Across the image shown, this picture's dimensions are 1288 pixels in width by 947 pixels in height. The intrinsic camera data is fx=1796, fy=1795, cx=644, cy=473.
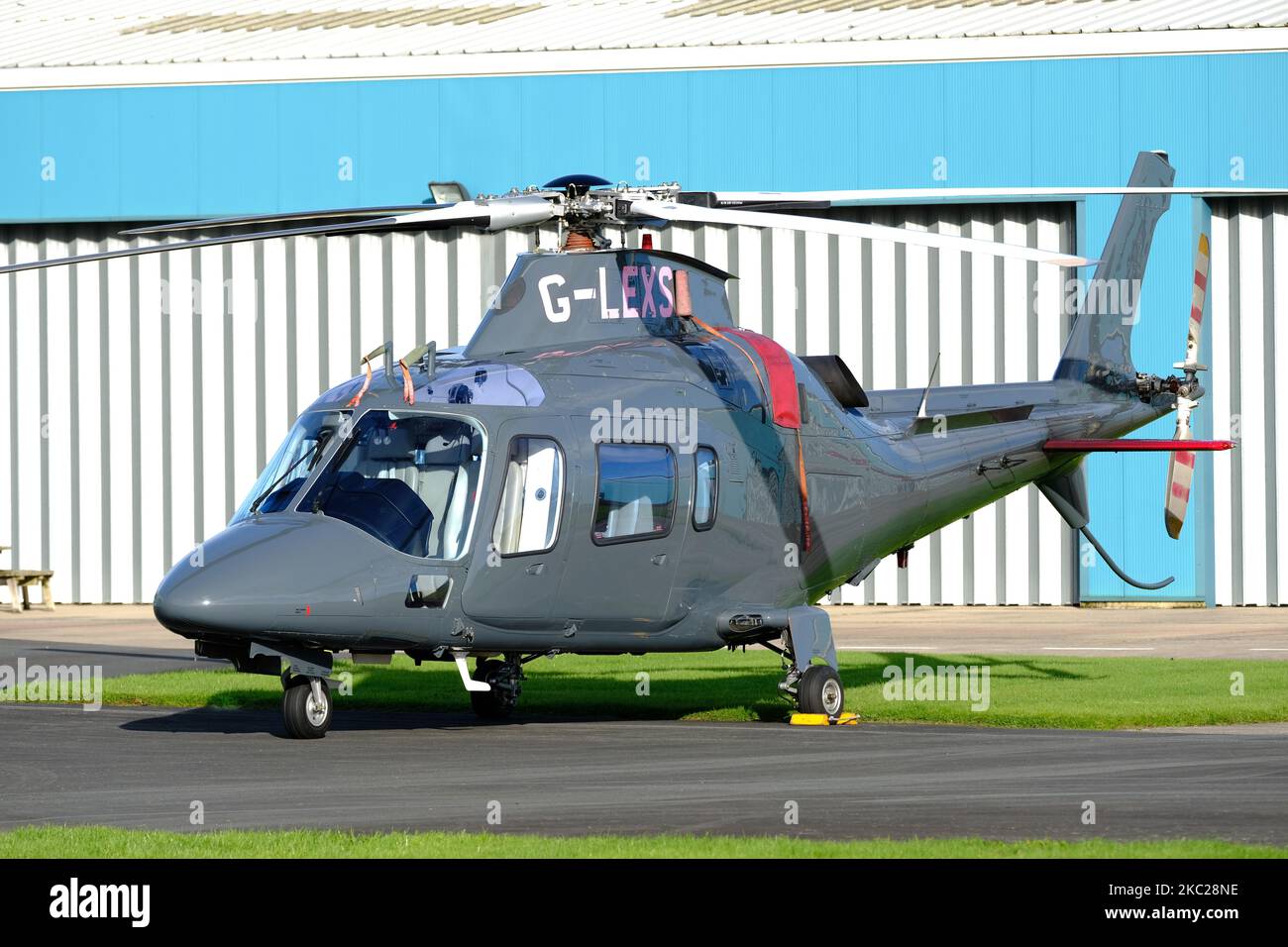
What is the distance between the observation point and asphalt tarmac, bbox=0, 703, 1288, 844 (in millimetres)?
10188

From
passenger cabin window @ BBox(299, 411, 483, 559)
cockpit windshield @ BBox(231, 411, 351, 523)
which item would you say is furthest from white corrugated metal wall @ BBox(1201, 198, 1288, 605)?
cockpit windshield @ BBox(231, 411, 351, 523)

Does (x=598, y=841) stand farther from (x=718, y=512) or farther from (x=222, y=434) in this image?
(x=222, y=434)

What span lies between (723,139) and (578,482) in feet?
59.3

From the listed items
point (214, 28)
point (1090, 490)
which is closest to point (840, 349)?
point (1090, 490)

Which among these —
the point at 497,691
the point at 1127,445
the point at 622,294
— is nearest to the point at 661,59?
the point at 1127,445

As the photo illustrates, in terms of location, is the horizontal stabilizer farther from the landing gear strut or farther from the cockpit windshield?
the cockpit windshield

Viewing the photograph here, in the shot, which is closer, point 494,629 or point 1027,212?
point 494,629

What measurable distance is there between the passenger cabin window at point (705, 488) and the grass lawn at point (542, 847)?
18.4 feet

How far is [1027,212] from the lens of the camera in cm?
3109

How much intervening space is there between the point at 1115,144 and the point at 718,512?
1741 centimetres

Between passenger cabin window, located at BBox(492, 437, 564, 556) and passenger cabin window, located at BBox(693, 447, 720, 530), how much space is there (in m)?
1.42

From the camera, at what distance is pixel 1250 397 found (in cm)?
3055

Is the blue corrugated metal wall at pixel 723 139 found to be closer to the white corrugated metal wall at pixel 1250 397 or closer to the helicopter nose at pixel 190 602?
the white corrugated metal wall at pixel 1250 397
